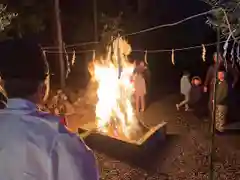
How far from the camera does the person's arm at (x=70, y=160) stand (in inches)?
79.1

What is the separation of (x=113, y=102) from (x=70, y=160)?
7.42m

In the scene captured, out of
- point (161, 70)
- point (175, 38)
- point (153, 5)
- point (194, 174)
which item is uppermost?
point (153, 5)

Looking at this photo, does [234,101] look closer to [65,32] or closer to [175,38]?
[175,38]

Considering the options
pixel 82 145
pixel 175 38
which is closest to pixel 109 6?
pixel 175 38

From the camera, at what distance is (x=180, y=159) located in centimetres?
828

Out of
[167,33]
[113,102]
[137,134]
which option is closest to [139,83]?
[113,102]

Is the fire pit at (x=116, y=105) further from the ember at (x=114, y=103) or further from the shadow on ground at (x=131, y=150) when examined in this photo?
the shadow on ground at (x=131, y=150)

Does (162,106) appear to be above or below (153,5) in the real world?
below

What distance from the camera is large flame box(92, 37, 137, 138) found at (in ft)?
30.2

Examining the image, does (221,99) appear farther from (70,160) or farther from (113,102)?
(70,160)

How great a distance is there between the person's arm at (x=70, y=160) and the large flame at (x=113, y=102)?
22.9 ft

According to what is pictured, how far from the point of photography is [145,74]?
13031 millimetres

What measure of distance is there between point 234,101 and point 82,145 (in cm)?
1167

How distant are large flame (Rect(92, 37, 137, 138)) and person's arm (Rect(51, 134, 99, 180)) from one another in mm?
6974
